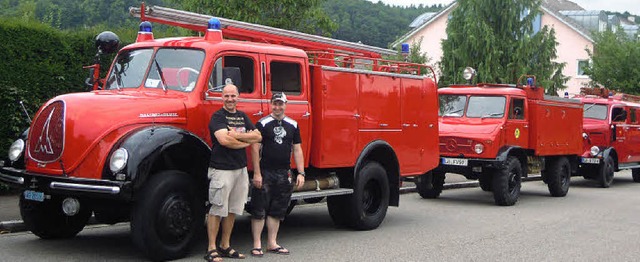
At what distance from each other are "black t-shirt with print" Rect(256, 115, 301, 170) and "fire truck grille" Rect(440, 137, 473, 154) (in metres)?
6.69

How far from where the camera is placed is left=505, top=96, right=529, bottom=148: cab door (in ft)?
47.7

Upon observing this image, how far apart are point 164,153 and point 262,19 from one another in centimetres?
1106

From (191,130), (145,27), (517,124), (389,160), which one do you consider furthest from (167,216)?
(517,124)

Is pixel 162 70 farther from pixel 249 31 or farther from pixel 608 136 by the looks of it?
pixel 608 136

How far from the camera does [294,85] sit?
9.19m

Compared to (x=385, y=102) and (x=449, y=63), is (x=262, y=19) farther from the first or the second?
(x=449, y=63)

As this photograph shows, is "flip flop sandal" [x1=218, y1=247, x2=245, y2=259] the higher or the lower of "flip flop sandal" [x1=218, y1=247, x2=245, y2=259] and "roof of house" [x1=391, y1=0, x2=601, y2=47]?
the lower

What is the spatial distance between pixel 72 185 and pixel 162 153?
90cm

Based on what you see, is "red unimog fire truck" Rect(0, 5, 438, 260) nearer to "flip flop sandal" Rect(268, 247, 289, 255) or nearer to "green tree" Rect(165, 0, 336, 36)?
"flip flop sandal" Rect(268, 247, 289, 255)

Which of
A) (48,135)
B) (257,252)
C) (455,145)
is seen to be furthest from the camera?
(455,145)

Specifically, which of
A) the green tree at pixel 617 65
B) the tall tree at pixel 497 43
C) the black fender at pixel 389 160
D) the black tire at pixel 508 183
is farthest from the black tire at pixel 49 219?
the green tree at pixel 617 65

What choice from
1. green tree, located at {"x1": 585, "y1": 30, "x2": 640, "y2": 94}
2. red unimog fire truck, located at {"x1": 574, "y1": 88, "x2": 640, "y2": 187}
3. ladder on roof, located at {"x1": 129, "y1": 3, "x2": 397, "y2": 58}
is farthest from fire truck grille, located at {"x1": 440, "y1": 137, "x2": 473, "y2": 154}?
green tree, located at {"x1": 585, "y1": 30, "x2": 640, "y2": 94}

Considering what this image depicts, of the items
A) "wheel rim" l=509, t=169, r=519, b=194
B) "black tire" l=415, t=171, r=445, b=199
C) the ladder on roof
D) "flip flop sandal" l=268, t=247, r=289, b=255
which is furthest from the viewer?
"black tire" l=415, t=171, r=445, b=199

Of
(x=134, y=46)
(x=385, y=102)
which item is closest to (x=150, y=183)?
(x=134, y=46)
